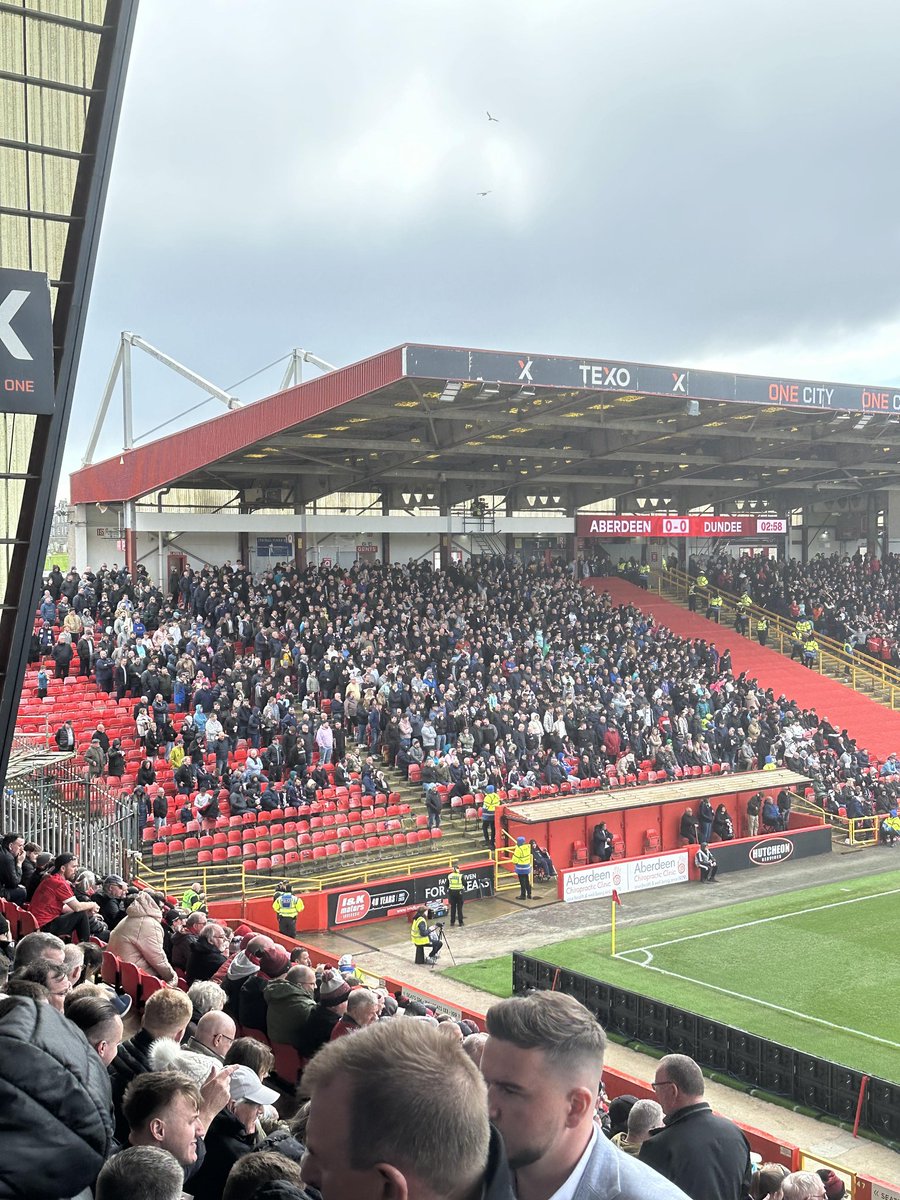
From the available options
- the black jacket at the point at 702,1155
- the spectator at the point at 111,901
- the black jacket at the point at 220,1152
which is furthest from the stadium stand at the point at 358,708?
the black jacket at the point at 702,1155

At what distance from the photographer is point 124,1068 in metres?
5.14

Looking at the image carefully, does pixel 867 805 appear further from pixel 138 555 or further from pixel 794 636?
pixel 138 555

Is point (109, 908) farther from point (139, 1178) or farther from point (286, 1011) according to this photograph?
point (139, 1178)

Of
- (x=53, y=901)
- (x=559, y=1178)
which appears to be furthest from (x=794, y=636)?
(x=559, y=1178)

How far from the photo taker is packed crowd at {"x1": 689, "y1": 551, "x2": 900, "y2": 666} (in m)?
44.9

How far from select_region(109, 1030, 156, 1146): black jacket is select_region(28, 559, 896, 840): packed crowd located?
1758cm

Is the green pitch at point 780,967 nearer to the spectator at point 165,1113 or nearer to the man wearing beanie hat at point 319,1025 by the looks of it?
the man wearing beanie hat at point 319,1025

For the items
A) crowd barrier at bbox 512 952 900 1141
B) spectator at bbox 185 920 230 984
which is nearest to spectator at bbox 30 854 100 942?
spectator at bbox 185 920 230 984

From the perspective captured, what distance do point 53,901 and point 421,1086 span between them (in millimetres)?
9677

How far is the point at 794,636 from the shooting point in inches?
1752

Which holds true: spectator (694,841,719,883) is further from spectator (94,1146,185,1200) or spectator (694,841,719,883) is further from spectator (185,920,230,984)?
spectator (94,1146,185,1200)

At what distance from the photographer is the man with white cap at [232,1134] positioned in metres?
4.38

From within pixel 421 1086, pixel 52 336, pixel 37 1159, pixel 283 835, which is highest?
pixel 52 336

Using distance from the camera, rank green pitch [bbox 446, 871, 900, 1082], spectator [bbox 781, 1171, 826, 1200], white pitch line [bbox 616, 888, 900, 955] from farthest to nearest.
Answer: white pitch line [bbox 616, 888, 900, 955] < green pitch [bbox 446, 871, 900, 1082] < spectator [bbox 781, 1171, 826, 1200]
